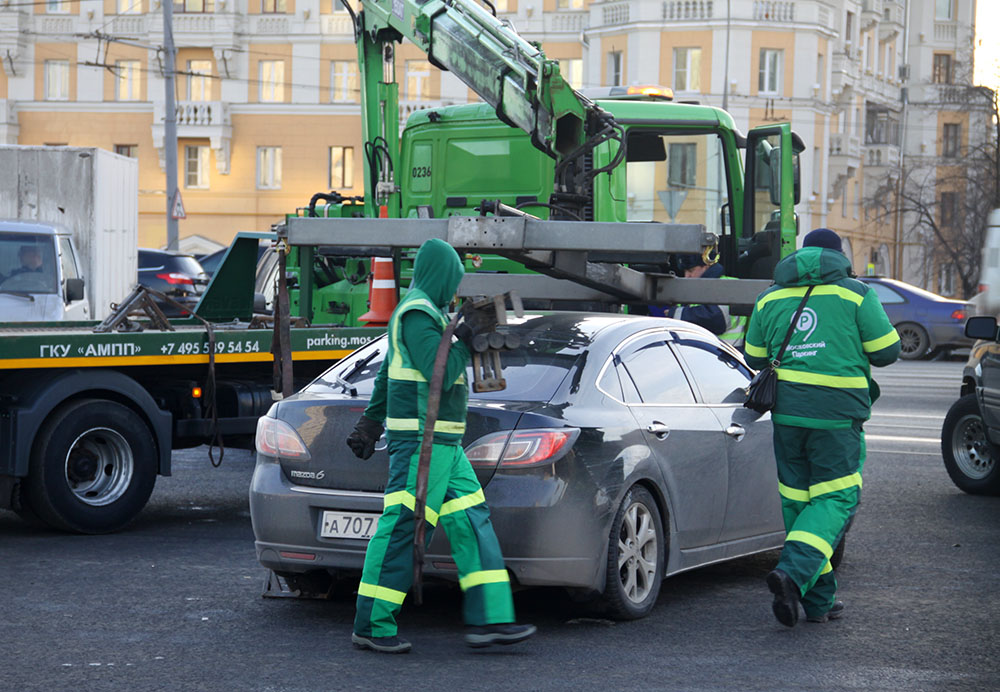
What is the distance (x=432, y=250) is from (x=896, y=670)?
8.12 ft

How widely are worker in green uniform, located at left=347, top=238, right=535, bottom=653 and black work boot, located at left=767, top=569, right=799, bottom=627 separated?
1.15 meters

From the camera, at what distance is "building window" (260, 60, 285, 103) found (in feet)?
183

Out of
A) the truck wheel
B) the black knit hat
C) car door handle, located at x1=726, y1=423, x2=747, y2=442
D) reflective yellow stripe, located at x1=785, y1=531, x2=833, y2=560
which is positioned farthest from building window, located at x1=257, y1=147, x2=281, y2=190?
reflective yellow stripe, located at x1=785, y1=531, x2=833, y2=560

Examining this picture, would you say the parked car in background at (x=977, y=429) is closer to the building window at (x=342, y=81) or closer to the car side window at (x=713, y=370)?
the car side window at (x=713, y=370)

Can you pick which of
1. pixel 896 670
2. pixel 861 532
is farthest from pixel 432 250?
pixel 861 532

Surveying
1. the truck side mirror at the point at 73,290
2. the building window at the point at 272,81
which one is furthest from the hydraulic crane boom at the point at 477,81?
the building window at the point at 272,81

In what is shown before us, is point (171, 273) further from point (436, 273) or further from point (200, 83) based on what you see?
point (200, 83)

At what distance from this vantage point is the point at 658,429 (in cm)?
742

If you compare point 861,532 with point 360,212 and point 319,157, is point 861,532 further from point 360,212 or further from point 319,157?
point 319,157

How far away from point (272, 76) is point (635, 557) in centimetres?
5048

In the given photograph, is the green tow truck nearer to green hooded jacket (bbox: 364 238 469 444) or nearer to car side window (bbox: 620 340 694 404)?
car side window (bbox: 620 340 694 404)

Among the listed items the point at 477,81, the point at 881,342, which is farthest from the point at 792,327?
the point at 477,81

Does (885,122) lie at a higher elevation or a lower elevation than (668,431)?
higher

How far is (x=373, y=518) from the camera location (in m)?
6.94
